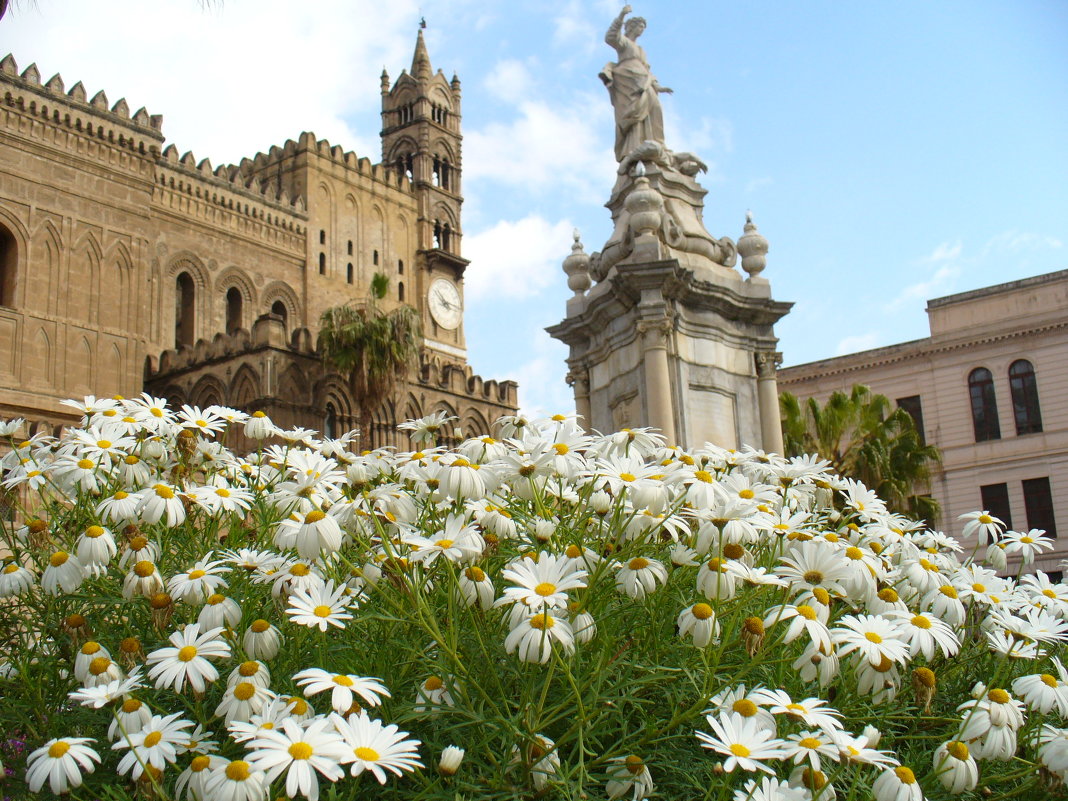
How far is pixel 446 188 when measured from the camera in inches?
2395

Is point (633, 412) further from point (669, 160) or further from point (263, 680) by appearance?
point (263, 680)

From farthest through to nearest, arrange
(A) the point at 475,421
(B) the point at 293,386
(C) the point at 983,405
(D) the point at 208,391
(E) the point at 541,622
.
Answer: (A) the point at 475,421
(C) the point at 983,405
(D) the point at 208,391
(B) the point at 293,386
(E) the point at 541,622

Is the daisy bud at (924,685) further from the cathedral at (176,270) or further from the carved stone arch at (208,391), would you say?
the carved stone arch at (208,391)

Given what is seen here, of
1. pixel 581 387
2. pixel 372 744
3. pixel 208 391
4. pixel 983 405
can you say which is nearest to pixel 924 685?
pixel 372 744

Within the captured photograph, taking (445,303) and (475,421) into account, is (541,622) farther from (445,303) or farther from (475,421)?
(445,303)

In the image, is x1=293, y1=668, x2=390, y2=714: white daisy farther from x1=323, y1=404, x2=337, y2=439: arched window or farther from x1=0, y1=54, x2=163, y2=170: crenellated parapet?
x1=0, y1=54, x2=163, y2=170: crenellated parapet

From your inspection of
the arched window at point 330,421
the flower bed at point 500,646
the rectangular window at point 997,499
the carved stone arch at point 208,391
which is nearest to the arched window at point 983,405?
the rectangular window at point 997,499

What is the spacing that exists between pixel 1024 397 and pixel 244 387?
1086 inches

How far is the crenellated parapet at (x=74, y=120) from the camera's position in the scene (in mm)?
37812

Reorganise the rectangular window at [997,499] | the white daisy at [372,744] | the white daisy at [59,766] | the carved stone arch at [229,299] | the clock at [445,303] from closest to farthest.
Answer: the white daisy at [372,744]
the white daisy at [59,766]
the rectangular window at [997,499]
the carved stone arch at [229,299]
the clock at [445,303]

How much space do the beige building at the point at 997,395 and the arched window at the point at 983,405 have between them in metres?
0.04

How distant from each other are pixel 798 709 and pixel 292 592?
159 centimetres

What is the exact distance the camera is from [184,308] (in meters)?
45.8

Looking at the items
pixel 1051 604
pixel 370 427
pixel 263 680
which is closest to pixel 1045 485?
pixel 370 427
